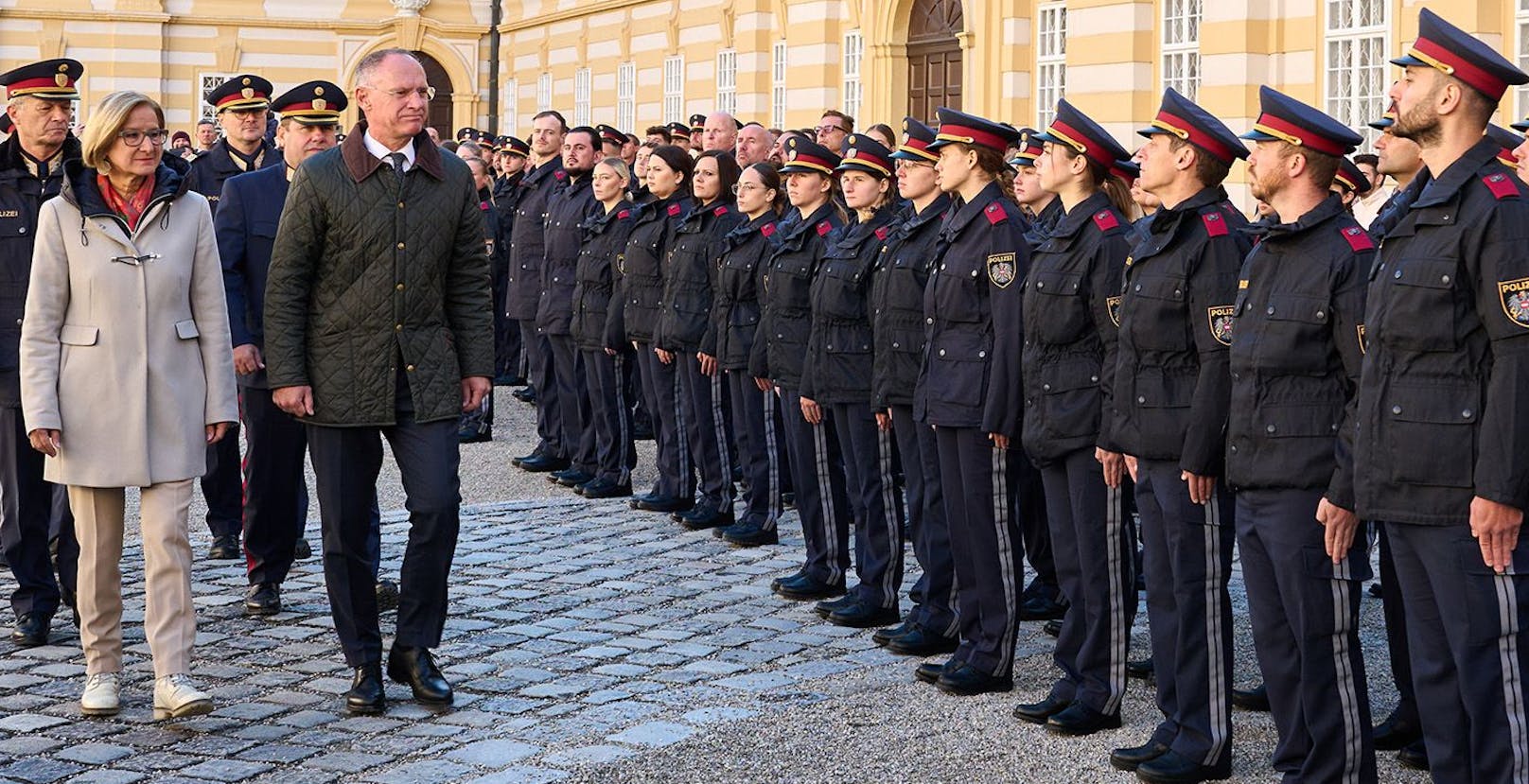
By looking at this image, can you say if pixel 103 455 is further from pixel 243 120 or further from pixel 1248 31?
pixel 1248 31

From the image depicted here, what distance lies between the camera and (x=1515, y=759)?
17.4 feet

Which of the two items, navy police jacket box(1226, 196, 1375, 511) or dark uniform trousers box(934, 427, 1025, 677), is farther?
dark uniform trousers box(934, 427, 1025, 677)

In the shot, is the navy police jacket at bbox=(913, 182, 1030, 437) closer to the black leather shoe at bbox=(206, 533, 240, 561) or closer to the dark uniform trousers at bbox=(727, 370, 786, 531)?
the dark uniform trousers at bbox=(727, 370, 786, 531)

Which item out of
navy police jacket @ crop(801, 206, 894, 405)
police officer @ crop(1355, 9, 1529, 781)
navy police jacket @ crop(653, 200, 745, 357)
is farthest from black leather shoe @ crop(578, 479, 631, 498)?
police officer @ crop(1355, 9, 1529, 781)

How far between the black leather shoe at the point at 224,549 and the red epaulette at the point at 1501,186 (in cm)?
696

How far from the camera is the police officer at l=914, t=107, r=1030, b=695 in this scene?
7.60 m

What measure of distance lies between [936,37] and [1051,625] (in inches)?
658

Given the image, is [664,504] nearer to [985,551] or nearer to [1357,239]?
[985,551]

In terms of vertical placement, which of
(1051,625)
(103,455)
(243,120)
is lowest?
(1051,625)

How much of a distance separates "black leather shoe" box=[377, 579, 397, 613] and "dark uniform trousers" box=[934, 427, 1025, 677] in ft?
9.21

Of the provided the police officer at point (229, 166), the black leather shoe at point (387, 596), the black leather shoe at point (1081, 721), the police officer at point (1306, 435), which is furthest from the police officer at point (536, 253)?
the police officer at point (1306, 435)

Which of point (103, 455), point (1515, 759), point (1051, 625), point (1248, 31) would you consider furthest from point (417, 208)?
point (1248, 31)

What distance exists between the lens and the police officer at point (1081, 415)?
7.03m

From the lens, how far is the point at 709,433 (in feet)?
38.7
